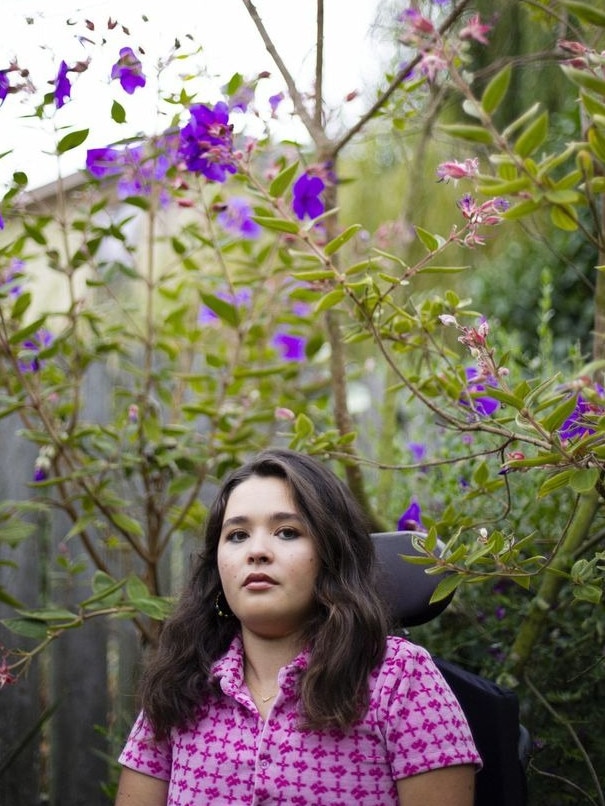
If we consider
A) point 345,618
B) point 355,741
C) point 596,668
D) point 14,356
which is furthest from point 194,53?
point 596,668

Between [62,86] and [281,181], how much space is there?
0.44m

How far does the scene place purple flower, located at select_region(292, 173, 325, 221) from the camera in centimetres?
174

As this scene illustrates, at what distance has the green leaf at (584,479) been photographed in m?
1.20

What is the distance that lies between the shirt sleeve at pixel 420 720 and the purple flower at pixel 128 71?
1.08 metres

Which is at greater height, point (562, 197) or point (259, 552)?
point (562, 197)

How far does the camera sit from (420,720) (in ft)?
4.51

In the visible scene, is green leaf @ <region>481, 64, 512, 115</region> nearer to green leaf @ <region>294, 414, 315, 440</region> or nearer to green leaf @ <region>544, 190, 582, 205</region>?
green leaf @ <region>544, 190, 582, 205</region>

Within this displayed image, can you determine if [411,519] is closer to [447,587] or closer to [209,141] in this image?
[447,587]

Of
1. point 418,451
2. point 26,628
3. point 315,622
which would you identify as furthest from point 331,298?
point 418,451

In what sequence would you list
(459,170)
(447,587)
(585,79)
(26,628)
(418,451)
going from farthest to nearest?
(418,451)
(26,628)
(447,587)
(459,170)
(585,79)

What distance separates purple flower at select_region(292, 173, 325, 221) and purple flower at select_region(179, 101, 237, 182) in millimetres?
124

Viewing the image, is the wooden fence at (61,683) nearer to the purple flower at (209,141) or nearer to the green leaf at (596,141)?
the purple flower at (209,141)

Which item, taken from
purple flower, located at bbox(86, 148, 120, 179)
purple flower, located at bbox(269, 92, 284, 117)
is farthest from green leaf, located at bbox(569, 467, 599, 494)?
purple flower, located at bbox(86, 148, 120, 179)

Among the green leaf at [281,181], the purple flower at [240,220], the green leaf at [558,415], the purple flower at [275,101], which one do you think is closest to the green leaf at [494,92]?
the green leaf at [558,415]
